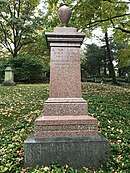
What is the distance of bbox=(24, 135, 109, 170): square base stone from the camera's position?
436cm

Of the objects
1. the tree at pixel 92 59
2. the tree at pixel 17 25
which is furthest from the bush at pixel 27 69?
the tree at pixel 92 59

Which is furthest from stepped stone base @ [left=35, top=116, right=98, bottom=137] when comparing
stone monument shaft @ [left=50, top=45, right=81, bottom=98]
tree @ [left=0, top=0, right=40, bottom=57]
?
tree @ [left=0, top=0, right=40, bottom=57]

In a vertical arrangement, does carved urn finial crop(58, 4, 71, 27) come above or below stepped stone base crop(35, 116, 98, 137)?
above

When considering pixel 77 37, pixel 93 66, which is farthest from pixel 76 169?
pixel 93 66

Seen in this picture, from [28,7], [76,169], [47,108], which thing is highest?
[28,7]

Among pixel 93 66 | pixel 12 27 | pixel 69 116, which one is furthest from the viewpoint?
pixel 93 66

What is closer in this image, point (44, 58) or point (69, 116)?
point (69, 116)

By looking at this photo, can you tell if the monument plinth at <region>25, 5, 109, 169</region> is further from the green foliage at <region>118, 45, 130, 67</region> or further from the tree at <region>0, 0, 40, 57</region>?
the tree at <region>0, 0, 40, 57</region>

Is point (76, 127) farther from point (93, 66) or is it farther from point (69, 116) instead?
point (93, 66)

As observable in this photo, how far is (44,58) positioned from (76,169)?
980 inches

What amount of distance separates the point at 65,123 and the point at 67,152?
636 millimetres

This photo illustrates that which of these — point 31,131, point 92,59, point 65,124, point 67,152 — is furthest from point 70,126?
point 92,59

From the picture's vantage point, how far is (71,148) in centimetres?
443

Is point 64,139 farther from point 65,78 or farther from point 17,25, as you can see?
point 17,25
